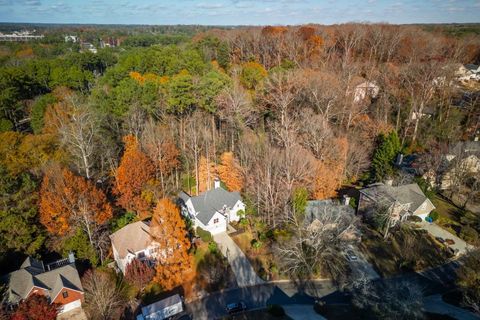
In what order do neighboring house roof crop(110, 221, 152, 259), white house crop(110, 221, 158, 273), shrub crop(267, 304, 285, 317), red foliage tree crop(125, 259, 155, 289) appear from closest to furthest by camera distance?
shrub crop(267, 304, 285, 317)
red foliage tree crop(125, 259, 155, 289)
white house crop(110, 221, 158, 273)
neighboring house roof crop(110, 221, 152, 259)

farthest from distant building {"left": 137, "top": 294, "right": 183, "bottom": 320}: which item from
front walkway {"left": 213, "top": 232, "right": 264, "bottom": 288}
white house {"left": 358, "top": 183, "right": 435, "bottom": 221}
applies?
white house {"left": 358, "top": 183, "right": 435, "bottom": 221}

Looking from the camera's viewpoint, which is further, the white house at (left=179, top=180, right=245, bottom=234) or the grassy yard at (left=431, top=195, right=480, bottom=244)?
the grassy yard at (left=431, top=195, right=480, bottom=244)

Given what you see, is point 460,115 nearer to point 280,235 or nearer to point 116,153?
point 280,235

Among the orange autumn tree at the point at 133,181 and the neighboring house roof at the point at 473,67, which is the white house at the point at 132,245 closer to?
the orange autumn tree at the point at 133,181

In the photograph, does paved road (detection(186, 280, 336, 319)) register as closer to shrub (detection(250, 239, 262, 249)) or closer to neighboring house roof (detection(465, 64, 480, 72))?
shrub (detection(250, 239, 262, 249))

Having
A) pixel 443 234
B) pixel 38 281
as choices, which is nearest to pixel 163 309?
pixel 38 281

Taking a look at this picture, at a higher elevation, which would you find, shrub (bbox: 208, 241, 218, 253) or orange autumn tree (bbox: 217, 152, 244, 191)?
orange autumn tree (bbox: 217, 152, 244, 191)

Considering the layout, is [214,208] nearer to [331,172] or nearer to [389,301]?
[331,172]

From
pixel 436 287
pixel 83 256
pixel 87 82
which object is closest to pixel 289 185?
pixel 436 287
